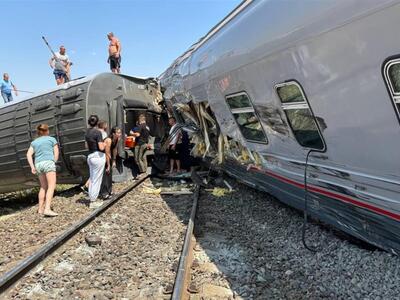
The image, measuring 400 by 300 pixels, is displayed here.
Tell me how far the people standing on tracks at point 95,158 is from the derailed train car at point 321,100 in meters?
2.92

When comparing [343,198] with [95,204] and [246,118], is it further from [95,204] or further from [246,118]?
[95,204]

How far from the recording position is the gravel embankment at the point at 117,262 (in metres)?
4.24

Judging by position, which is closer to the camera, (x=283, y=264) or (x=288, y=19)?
(x=288, y=19)

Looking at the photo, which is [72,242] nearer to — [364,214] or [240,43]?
[240,43]

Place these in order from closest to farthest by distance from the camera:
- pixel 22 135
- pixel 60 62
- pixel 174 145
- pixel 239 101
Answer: pixel 239 101, pixel 22 135, pixel 174 145, pixel 60 62

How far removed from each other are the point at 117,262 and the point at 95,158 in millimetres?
3549

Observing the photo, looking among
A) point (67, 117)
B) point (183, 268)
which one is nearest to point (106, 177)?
point (67, 117)

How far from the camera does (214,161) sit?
8703mm

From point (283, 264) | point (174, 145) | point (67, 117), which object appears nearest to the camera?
point (283, 264)

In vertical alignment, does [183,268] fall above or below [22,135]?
below

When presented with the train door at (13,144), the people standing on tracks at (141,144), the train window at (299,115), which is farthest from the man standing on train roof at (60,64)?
the train window at (299,115)

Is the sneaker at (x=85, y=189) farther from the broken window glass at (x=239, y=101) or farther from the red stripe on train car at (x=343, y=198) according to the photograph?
the red stripe on train car at (x=343, y=198)

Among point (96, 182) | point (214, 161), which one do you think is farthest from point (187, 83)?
point (96, 182)

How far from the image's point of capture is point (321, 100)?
3627mm
